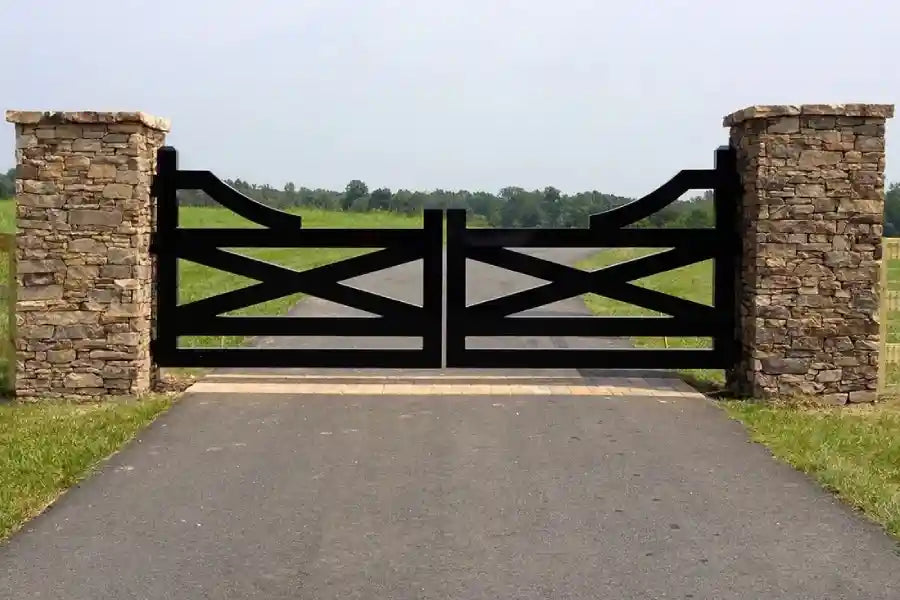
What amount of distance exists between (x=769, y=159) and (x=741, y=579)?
18.4ft

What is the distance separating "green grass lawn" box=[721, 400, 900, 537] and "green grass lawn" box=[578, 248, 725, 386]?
1639 mm

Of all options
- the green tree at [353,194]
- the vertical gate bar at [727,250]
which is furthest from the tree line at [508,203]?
the vertical gate bar at [727,250]

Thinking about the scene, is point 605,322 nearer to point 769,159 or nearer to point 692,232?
point 692,232

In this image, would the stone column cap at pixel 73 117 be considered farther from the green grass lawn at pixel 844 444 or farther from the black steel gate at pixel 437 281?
the green grass lawn at pixel 844 444

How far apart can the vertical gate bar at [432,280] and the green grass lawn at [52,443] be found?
8.23 feet

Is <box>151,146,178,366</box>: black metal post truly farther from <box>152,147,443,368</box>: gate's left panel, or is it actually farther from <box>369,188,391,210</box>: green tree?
<box>369,188,391,210</box>: green tree

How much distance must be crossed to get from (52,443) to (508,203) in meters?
23.7

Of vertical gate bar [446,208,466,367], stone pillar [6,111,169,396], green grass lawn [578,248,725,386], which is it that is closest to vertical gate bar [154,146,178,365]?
stone pillar [6,111,169,396]

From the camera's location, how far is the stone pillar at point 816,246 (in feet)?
32.9

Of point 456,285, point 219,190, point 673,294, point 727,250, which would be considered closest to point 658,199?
point 727,250

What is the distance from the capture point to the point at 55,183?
9898mm

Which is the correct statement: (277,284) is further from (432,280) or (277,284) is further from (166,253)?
(432,280)

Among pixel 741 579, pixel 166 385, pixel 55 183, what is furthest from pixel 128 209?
pixel 741 579

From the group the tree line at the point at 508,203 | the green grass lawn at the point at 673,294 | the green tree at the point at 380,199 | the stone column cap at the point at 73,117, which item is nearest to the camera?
the stone column cap at the point at 73,117
